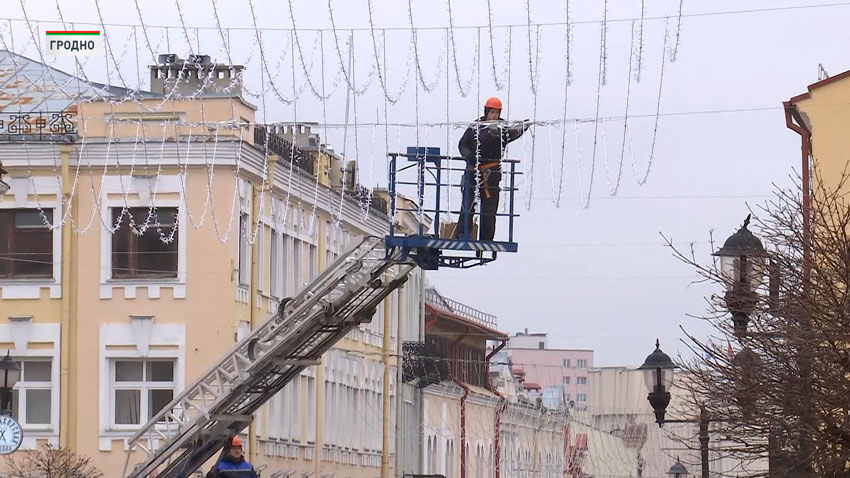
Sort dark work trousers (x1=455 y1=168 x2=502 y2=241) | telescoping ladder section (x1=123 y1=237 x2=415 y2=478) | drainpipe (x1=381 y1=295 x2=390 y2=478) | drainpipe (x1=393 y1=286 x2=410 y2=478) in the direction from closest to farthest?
dark work trousers (x1=455 y1=168 x2=502 y2=241) → telescoping ladder section (x1=123 y1=237 x2=415 y2=478) → drainpipe (x1=381 y1=295 x2=390 y2=478) → drainpipe (x1=393 y1=286 x2=410 y2=478)

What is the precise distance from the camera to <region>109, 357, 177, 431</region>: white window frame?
39.2 m

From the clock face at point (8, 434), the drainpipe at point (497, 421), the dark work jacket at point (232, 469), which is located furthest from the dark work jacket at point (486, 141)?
the drainpipe at point (497, 421)

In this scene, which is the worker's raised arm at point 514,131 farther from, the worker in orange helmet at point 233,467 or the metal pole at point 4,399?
the metal pole at point 4,399

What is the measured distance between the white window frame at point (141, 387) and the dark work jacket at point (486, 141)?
15065 mm

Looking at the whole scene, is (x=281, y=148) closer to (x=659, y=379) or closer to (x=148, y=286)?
(x=148, y=286)

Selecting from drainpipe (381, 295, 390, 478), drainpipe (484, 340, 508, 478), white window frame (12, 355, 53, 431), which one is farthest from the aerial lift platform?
drainpipe (484, 340, 508, 478)

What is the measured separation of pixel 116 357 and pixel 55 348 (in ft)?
4.08

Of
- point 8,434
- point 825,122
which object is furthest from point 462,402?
point 8,434

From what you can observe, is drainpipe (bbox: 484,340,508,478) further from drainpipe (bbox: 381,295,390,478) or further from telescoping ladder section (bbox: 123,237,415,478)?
telescoping ladder section (bbox: 123,237,415,478)

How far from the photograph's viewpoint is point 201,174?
39.5 m

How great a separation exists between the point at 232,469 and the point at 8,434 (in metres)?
9.24

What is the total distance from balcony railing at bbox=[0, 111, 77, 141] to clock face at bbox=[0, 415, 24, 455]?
1200 cm

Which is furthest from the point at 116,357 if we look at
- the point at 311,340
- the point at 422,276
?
the point at 422,276

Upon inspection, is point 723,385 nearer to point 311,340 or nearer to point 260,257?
point 311,340
